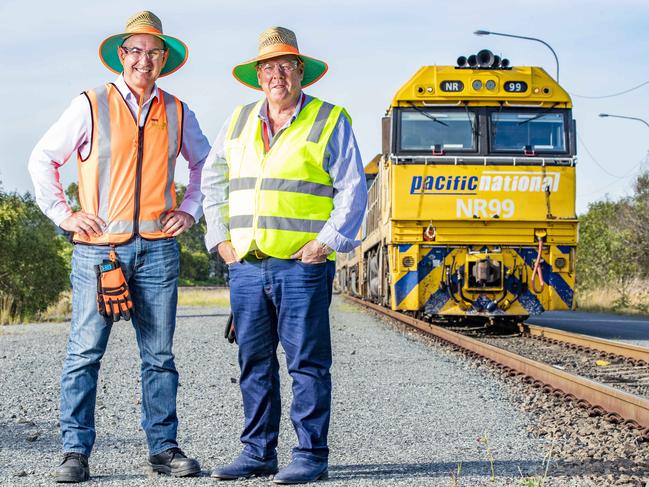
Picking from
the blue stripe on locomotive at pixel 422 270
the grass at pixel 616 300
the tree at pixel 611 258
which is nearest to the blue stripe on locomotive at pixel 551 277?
the blue stripe on locomotive at pixel 422 270

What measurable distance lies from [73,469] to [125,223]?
1209 millimetres

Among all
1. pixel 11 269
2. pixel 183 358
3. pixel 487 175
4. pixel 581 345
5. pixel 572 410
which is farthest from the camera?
pixel 11 269

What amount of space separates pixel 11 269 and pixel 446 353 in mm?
14093

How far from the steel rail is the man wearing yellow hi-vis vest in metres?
6.52

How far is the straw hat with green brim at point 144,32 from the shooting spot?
4.73 meters

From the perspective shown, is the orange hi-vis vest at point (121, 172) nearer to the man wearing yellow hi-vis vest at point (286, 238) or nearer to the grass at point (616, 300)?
the man wearing yellow hi-vis vest at point (286, 238)

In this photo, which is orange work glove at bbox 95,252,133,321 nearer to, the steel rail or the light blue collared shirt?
the light blue collared shirt

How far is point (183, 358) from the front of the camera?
35.1 ft

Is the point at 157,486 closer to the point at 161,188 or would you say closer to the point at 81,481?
the point at 81,481

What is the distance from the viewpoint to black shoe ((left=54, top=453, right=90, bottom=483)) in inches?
174

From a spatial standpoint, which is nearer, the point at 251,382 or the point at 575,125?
the point at 251,382

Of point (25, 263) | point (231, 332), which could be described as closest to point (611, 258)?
point (25, 263)

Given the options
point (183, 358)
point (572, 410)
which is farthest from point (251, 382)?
point (183, 358)

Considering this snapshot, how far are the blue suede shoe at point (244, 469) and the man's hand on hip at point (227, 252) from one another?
962 mm
